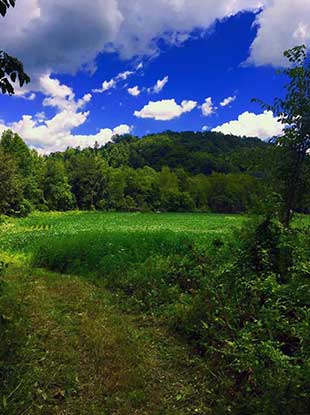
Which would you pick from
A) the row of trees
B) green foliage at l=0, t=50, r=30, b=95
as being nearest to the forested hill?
the row of trees

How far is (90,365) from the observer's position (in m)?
5.07

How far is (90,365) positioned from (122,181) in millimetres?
71801

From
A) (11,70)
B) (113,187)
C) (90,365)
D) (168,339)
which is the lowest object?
(168,339)

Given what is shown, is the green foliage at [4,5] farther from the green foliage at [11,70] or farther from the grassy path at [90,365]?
the grassy path at [90,365]

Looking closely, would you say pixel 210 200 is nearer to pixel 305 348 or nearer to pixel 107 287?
pixel 107 287

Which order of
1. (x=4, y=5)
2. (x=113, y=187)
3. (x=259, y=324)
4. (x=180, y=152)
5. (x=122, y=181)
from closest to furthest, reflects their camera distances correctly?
(x=4, y=5) → (x=259, y=324) → (x=113, y=187) → (x=122, y=181) → (x=180, y=152)

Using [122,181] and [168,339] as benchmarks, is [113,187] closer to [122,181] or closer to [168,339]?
[122,181]

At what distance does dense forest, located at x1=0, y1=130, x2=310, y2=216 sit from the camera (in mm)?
52344

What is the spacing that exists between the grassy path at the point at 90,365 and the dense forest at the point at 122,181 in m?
28.1

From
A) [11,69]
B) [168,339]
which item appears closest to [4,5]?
[11,69]

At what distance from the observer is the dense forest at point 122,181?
5234 cm

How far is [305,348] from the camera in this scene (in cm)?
325

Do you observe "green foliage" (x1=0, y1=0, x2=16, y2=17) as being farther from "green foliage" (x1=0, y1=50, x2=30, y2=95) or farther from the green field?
the green field

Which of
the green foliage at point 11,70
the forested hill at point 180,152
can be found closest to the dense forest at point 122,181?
the forested hill at point 180,152
